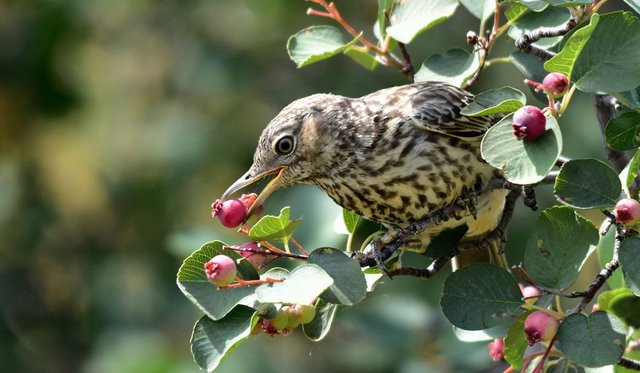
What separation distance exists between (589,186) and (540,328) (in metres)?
0.36

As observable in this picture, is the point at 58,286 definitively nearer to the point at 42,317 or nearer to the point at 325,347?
the point at 42,317

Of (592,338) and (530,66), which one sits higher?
(530,66)

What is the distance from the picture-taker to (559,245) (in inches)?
111

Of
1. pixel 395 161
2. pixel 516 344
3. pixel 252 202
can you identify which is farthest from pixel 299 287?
pixel 395 161

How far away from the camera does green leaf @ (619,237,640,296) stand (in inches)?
100

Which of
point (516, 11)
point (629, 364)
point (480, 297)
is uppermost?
point (516, 11)

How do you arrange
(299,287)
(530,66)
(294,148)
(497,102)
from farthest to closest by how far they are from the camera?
1. (294,148)
2. (530,66)
3. (497,102)
4. (299,287)

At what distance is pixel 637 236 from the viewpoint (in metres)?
2.58

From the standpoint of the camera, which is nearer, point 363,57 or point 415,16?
point 415,16

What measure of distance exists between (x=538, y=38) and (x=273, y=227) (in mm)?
920

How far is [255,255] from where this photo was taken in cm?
280

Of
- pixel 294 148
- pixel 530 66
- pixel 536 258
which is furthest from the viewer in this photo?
pixel 294 148

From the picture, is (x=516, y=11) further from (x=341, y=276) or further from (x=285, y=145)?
(x=341, y=276)

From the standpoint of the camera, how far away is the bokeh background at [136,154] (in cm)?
616
